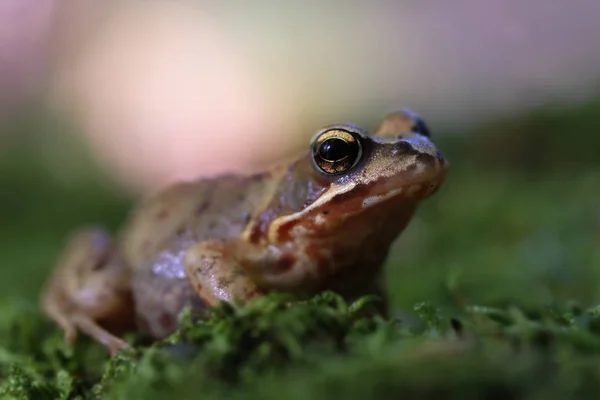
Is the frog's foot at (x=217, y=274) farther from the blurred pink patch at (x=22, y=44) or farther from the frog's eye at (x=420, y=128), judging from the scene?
the blurred pink patch at (x=22, y=44)

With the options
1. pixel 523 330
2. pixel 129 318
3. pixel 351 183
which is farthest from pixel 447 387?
pixel 129 318

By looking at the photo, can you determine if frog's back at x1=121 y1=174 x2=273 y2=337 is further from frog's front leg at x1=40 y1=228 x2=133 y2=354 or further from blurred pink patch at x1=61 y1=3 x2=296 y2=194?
blurred pink patch at x1=61 y1=3 x2=296 y2=194

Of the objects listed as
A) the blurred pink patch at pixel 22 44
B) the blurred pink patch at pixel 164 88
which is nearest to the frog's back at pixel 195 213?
the blurred pink patch at pixel 164 88

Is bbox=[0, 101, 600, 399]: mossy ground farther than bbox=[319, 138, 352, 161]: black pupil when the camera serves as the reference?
No

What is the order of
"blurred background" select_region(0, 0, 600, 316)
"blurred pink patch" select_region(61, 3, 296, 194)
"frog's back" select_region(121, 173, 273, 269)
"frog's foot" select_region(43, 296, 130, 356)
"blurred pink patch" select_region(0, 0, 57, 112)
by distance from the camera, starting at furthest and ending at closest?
"blurred pink patch" select_region(61, 3, 296, 194), "blurred pink patch" select_region(0, 0, 57, 112), "blurred background" select_region(0, 0, 600, 316), "frog's back" select_region(121, 173, 273, 269), "frog's foot" select_region(43, 296, 130, 356)

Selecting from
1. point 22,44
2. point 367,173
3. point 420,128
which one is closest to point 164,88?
point 22,44

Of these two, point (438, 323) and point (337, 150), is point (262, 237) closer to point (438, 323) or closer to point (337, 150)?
point (337, 150)

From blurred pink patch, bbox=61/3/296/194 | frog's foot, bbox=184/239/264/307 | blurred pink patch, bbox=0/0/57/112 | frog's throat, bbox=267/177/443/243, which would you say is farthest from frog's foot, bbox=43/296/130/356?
blurred pink patch, bbox=0/0/57/112
